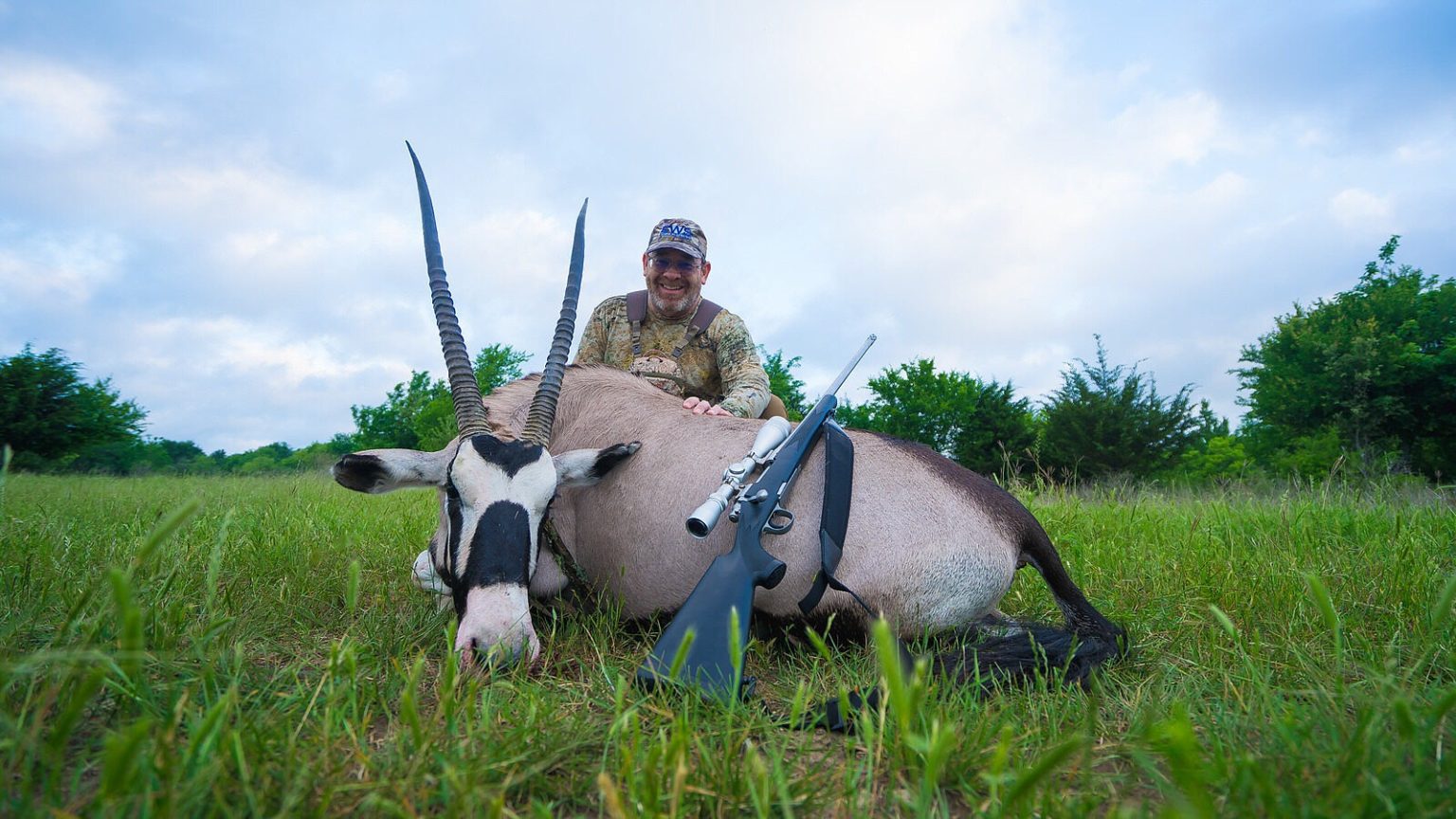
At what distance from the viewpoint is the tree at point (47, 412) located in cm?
2530

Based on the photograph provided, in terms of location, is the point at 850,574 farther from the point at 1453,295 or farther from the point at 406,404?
the point at 406,404

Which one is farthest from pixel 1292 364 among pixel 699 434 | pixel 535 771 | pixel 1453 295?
pixel 535 771

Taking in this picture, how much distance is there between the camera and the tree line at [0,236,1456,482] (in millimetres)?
22953

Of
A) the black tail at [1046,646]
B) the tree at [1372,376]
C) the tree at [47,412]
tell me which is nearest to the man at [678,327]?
the black tail at [1046,646]

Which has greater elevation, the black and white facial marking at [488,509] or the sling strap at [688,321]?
the sling strap at [688,321]

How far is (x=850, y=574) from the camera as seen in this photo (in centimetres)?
280

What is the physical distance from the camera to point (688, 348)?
19.5 ft

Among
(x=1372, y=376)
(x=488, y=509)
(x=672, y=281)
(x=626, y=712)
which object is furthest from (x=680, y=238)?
(x=1372, y=376)

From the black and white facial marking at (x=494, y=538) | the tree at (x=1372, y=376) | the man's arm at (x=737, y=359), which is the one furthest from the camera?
the tree at (x=1372, y=376)

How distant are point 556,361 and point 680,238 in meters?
2.66

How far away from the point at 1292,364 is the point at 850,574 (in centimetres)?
2950

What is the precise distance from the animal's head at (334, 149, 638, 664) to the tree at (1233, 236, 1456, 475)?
25985mm

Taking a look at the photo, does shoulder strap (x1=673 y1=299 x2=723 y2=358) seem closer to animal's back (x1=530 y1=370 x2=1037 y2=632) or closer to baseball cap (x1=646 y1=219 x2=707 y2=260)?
baseball cap (x1=646 y1=219 x2=707 y2=260)

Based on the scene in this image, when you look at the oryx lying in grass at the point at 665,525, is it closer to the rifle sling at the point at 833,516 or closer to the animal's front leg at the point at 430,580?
the rifle sling at the point at 833,516
